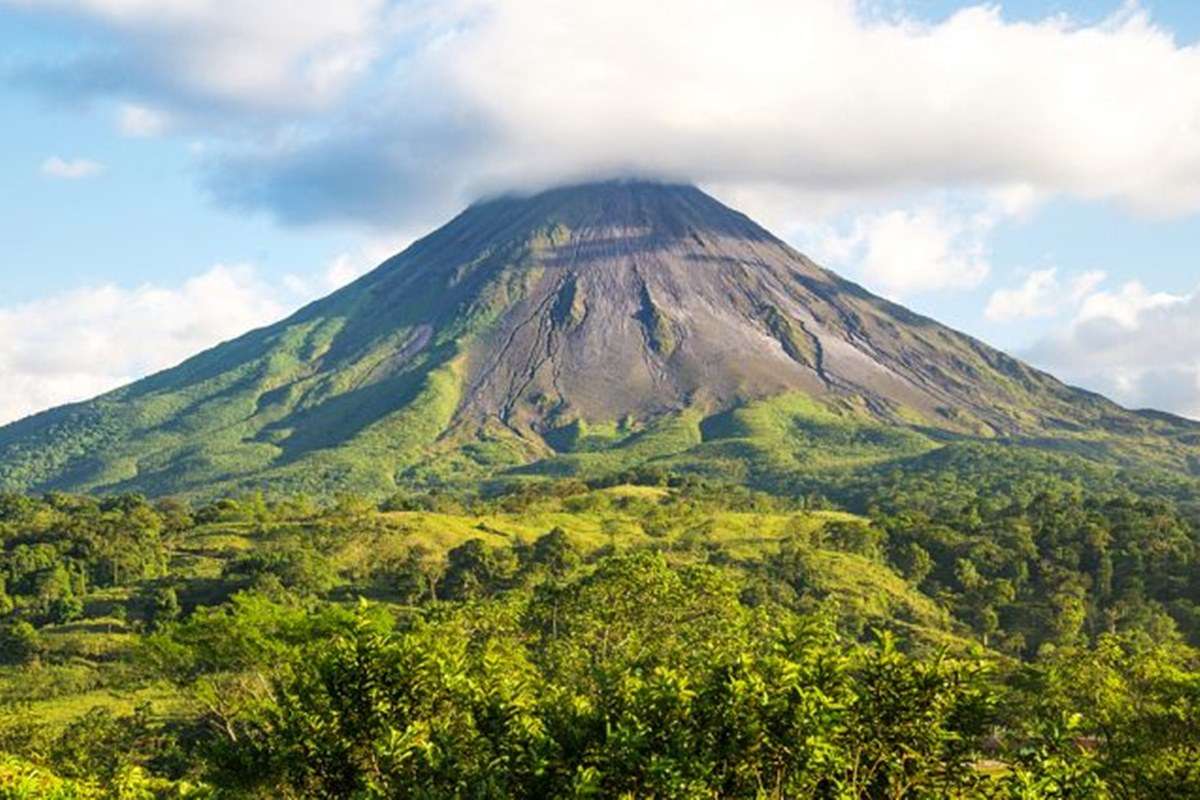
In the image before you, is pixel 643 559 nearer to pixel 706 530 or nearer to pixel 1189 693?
pixel 1189 693

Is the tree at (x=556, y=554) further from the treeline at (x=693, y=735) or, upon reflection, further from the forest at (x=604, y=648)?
the treeline at (x=693, y=735)

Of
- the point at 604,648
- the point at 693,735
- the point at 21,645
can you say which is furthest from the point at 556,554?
the point at 693,735

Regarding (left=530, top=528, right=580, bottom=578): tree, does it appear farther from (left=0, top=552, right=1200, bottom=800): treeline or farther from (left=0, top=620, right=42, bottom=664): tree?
(left=0, top=552, right=1200, bottom=800): treeline

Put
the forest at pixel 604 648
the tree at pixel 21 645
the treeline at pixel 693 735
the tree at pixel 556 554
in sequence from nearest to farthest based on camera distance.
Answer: the treeline at pixel 693 735
the forest at pixel 604 648
the tree at pixel 21 645
the tree at pixel 556 554

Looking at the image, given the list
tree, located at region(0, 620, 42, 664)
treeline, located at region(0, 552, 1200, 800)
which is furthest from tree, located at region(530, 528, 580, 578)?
treeline, located at region(0, 552, 1200, 800)

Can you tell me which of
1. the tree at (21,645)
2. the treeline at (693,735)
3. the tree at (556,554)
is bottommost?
the tree at (556,554)

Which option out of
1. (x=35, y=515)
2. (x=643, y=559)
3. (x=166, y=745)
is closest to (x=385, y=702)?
(x=643, y=559)

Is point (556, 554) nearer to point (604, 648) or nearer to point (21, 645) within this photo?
point (21, 645)

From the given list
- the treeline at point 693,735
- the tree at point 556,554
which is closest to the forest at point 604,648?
the treeline at point 693,735

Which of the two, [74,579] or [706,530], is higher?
[74,579]
